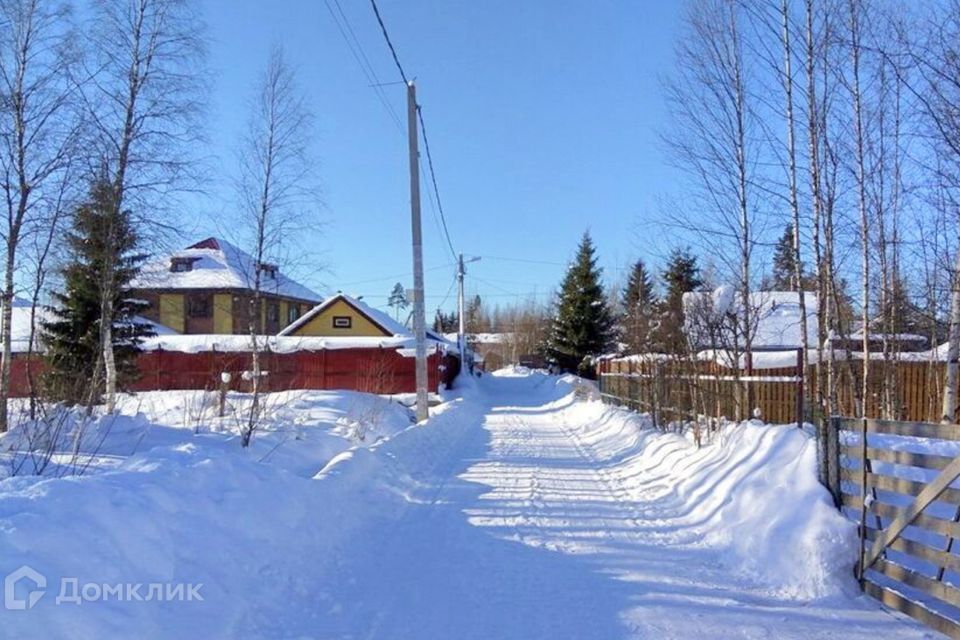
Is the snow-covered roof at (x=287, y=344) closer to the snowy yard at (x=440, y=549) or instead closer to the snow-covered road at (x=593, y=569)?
the snowy yard at (x=440, y=549)

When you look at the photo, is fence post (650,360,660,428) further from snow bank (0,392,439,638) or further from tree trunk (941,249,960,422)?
snow bank (0,392,439,638)

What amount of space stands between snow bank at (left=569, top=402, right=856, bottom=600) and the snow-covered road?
24 millimetres

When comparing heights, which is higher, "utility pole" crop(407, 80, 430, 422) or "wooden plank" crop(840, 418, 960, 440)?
"utility pole" crop(407, 80, 430, 422)

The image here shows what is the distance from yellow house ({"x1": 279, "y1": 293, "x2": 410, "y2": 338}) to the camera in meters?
40.6

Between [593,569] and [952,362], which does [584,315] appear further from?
[593,569]

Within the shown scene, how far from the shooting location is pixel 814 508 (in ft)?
19.7

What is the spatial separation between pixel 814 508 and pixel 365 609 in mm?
3983

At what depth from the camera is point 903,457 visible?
503cm

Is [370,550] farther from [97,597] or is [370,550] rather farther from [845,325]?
[845,325]

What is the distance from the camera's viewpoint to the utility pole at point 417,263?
17344mm

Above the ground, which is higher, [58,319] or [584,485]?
[58,319]

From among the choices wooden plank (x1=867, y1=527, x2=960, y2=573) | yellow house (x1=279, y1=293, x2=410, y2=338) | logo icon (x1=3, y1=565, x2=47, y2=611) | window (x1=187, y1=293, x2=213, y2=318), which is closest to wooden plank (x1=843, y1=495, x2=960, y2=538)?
wooden plank (x1=867, y1=527, x2=960, y2=573)

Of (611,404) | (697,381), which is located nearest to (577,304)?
(611,404)

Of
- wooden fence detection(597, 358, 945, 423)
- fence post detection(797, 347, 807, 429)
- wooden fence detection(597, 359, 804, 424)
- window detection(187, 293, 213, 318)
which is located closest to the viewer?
fence post detection(797, 347, 807, 429)
